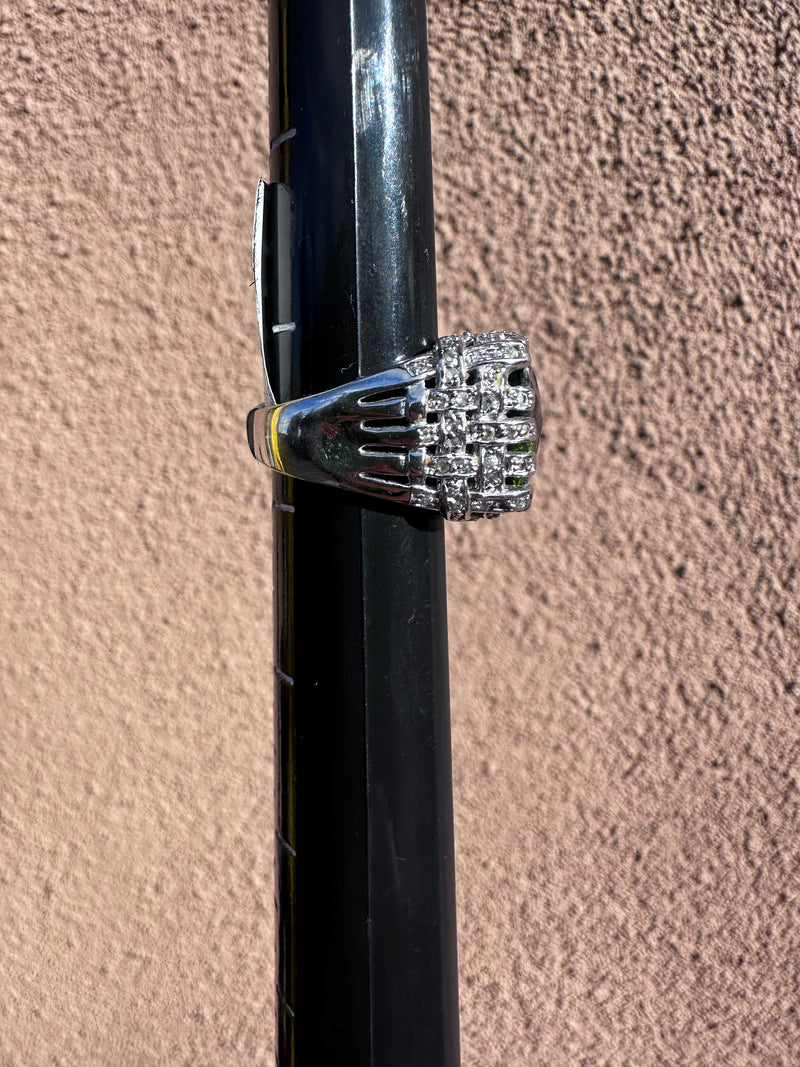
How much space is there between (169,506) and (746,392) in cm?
37

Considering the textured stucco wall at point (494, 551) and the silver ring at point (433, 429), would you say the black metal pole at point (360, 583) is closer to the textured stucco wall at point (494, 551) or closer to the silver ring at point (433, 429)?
the silver ring at point (433, 429)

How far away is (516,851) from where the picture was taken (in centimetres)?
54

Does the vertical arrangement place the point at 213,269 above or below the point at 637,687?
above

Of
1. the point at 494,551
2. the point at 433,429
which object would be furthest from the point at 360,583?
the point at 494,551

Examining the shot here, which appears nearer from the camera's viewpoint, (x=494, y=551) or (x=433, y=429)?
(x=433, y=429)

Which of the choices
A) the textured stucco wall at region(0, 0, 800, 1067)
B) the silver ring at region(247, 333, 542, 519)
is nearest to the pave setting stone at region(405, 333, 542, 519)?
the silver ring at region(247, 333, 542, 519)

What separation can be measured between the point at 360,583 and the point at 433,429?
0.06 meters

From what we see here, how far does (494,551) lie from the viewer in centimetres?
53

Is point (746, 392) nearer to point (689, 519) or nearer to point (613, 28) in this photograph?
point (689, 519)

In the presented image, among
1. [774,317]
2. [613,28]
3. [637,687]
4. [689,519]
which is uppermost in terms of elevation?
[613,28]

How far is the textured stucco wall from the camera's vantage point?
1.67 feet

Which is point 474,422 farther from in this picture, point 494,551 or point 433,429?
point 494,551

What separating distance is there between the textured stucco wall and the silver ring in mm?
249

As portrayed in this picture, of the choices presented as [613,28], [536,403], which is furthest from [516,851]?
[613,28]
